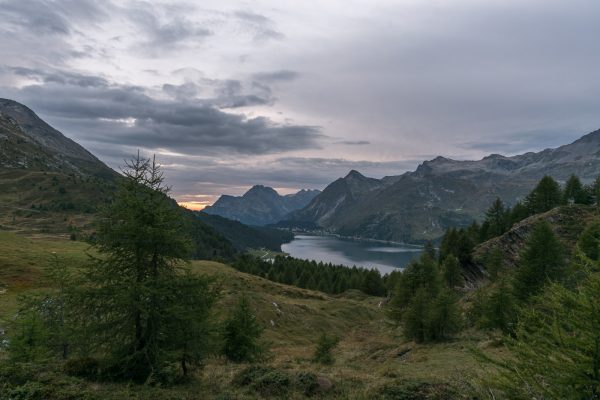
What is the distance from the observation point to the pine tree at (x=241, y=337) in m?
31.4

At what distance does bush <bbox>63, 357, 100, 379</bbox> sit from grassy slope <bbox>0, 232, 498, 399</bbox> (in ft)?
5.10

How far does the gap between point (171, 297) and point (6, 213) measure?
230 metres

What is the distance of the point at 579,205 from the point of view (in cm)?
7988

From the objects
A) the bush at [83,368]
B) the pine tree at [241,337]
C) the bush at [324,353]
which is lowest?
the bush at [324,353]

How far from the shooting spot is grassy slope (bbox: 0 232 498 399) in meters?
16.6

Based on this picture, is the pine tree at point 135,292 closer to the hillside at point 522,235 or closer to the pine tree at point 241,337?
the pine tree at point 241,337

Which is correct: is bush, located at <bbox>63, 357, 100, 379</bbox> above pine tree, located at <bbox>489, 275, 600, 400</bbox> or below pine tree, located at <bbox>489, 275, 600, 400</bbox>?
below

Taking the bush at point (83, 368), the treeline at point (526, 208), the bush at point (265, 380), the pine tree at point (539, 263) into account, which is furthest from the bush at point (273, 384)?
the treeline at point (526, 208)

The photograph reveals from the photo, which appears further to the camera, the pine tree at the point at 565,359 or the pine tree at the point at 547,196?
the pine tree at the point at 547,196

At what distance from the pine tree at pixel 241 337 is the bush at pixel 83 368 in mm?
13974

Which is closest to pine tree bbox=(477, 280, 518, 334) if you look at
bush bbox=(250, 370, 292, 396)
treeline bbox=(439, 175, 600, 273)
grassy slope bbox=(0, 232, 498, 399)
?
grassy slope bbox=(0, 232, 498, 399)

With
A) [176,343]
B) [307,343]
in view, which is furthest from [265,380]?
[307,343]

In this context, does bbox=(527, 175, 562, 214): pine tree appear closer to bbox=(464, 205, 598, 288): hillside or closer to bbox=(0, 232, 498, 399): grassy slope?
bbox=(464, 205, 598, 288): hillside

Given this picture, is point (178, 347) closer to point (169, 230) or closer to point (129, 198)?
point (169, 230)
